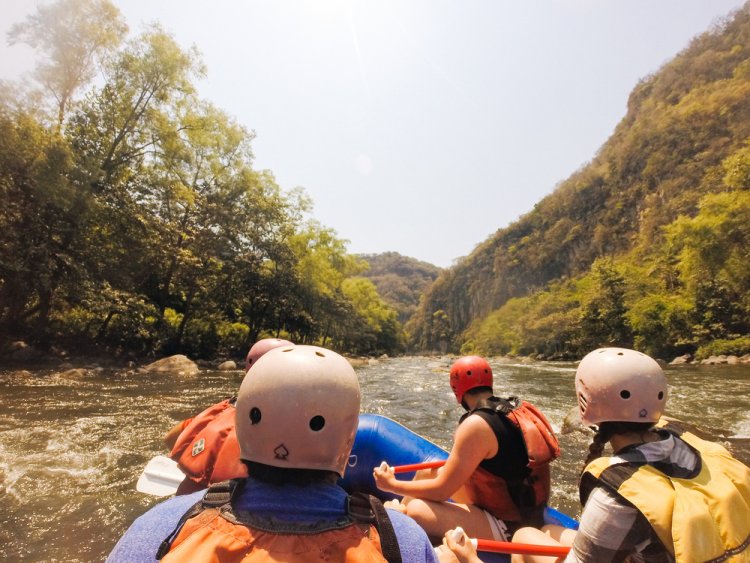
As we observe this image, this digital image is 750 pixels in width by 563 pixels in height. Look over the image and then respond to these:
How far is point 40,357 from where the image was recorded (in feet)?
45.1

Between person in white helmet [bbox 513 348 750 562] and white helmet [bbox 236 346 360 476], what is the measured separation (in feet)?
3.68

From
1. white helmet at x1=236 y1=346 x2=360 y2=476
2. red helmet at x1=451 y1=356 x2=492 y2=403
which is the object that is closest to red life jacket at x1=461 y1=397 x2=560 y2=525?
red helmet at x1=451 y1=356 x2=492 y2=403

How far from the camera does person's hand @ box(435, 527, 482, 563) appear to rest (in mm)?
1593

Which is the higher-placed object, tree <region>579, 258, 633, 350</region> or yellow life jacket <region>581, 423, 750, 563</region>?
tree <region>579, 258, 633, 350</region>

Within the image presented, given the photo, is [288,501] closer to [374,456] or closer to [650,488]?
[650,488]

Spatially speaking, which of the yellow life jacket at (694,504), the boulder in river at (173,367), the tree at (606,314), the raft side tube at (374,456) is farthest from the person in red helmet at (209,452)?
the tree at (606,314)

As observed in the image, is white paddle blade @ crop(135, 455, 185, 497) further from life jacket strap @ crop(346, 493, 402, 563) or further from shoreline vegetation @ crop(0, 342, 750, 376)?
shoreline vegetation @ crop(0, 342, 750, 376)

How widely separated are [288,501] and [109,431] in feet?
22.3

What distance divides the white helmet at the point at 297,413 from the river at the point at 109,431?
9.63ft

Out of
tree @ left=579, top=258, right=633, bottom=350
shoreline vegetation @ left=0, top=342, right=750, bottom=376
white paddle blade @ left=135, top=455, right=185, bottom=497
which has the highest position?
tree @ left=579, top=258, right=633, bottom=350

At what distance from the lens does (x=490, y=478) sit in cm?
250

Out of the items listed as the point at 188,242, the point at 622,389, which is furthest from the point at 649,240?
the point at 622,389

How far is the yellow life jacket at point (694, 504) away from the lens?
55.9 inches

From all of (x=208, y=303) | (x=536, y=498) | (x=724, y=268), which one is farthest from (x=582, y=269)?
(x=536, y=498)
